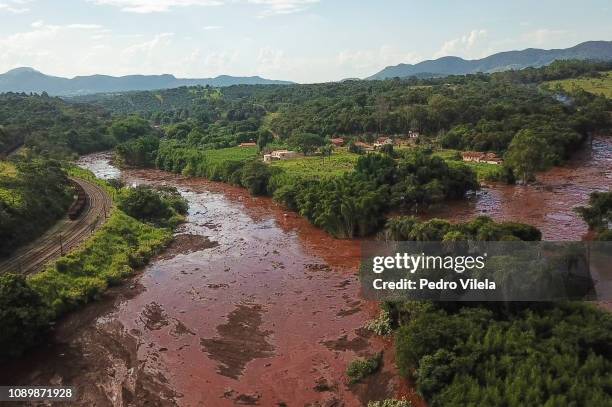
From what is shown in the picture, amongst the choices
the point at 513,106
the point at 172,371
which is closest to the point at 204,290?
the point at 172,371

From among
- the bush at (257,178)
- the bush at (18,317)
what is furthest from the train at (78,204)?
the bush at (18,317)

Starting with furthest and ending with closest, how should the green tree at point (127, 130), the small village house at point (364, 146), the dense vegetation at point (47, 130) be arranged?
the green tree at point (127, 130)
the dense vegetation at point (47, 130)
the small village house at point (364, 146)

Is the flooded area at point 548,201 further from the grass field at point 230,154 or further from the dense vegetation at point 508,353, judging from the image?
the grass field at point 230,154

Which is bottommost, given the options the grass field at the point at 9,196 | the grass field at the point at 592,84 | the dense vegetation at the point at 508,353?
the dense vegetation at the point at 508,353

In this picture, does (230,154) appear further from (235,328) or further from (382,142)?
(235,328)

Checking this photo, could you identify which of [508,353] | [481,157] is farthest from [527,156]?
[508,353]

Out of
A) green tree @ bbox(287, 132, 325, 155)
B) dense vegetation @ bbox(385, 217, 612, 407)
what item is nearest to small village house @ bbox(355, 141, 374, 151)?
green tree @ bbox(287, 132, 325, 155)

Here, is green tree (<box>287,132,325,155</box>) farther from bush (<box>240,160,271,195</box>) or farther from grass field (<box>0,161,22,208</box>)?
grass field (<box>0,161,22,208</box>)
